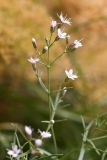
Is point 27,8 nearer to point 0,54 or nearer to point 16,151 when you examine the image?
point 0,54

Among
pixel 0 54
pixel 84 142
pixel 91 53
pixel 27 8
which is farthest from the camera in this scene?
pixel 91 53

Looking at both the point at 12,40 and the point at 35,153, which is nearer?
the point at 35,153

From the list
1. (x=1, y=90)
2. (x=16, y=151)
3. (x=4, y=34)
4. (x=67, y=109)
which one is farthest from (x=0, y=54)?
(x=16, y=151)

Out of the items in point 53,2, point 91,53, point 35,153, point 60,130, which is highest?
point 53,2

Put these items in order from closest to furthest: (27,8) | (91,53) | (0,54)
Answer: (0,54) < (27,8) < (91,53)

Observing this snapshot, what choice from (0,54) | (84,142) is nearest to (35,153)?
(84,142)

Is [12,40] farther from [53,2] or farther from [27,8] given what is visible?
[53,2]

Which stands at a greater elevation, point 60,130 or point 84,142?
point 60,130
